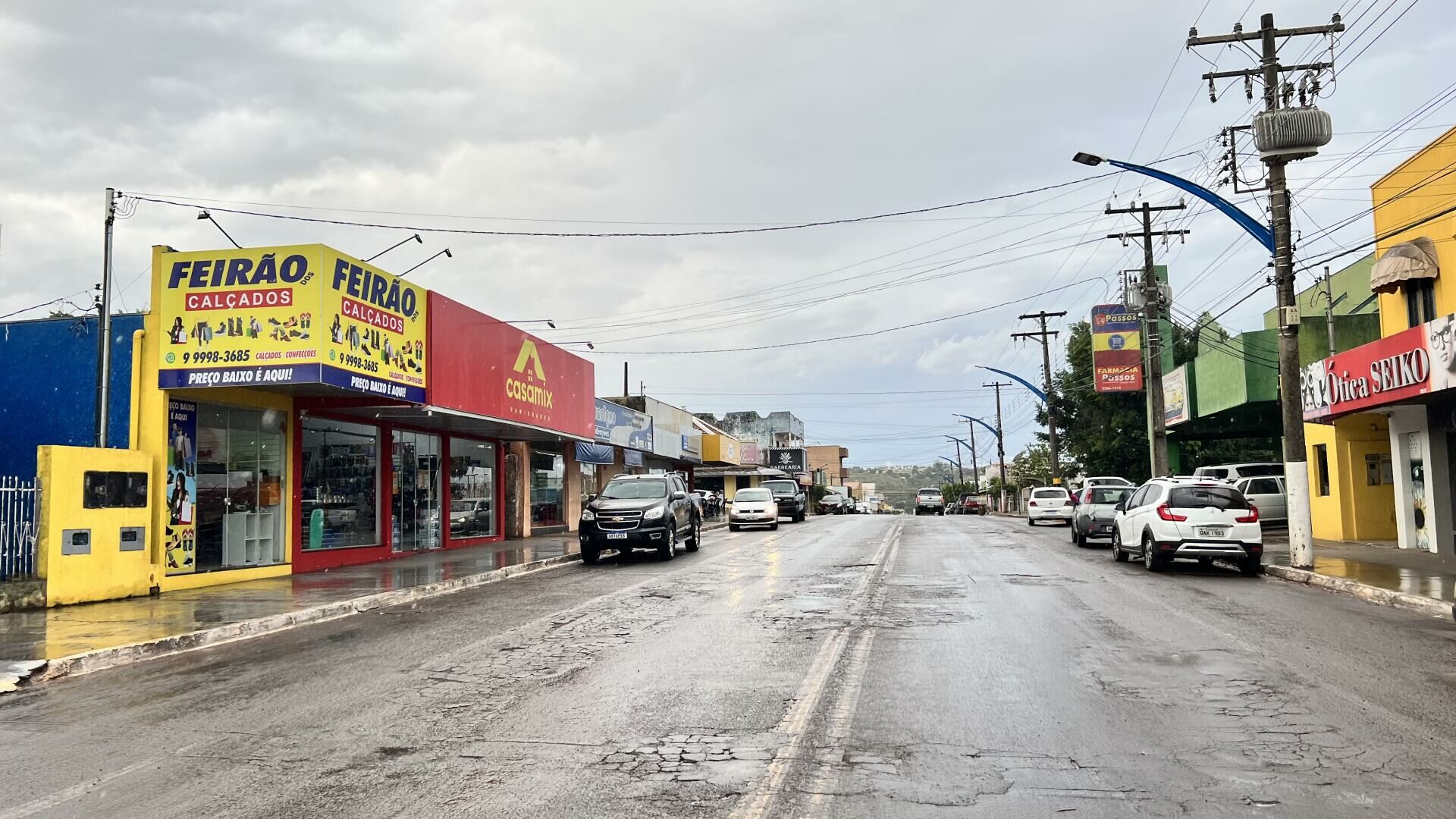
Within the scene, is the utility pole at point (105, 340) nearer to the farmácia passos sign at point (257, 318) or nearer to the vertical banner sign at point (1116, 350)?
the farmácia passos sign at point (257, 318)

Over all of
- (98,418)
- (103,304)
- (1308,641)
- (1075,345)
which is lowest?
(1308,641)

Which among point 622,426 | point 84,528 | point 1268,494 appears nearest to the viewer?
point 84,528

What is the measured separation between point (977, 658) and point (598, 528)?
13.0 m

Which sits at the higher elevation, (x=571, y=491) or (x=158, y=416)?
(x=158, y=416)

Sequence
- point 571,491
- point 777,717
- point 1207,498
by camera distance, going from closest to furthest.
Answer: point 777,717, point 1207,498, point 571,491

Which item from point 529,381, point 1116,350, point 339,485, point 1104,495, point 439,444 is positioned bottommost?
point 1104,495

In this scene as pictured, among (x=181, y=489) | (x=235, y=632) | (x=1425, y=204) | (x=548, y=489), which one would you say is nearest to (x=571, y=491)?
(x=548, y=489)

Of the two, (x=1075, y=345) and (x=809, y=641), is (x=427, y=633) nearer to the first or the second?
(x=809, y=641)

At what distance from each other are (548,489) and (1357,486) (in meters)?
23.9

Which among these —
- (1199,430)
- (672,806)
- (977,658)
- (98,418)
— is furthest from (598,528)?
(1199,430)

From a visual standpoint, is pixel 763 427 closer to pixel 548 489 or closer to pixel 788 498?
pixel 788 498

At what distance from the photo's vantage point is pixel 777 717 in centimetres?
681

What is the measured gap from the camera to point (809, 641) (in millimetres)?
9953

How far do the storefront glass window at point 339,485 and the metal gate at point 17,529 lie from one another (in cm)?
530
